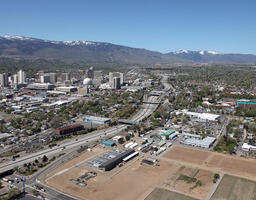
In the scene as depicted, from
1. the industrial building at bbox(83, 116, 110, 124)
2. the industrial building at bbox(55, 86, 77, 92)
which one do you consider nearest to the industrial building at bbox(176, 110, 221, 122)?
the industrial building at bbox(83, 116, 110, 124)

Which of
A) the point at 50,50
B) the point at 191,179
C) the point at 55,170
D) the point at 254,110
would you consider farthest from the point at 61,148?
the point at 50,50

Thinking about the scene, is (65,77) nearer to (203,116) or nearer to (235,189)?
(203,116)

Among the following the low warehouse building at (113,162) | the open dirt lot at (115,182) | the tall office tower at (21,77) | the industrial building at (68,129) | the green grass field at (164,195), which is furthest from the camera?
the tall office tower at (21,77)

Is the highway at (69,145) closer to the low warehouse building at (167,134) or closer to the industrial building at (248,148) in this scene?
the low warehouse building at (167,134)

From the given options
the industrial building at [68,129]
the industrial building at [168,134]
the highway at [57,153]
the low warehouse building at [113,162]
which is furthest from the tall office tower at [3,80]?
the low warehouse building at [113,162]

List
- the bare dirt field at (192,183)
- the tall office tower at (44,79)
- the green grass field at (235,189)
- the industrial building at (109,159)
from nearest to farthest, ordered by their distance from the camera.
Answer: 1. the green grass field at (235,189)
2. the bare dirt field at (192,183)
3. the industrial building at (109,159)
4. the tall office tower at (44,79)

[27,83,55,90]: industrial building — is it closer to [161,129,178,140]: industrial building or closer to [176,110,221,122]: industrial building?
[176,110,221,122]: industrial building
